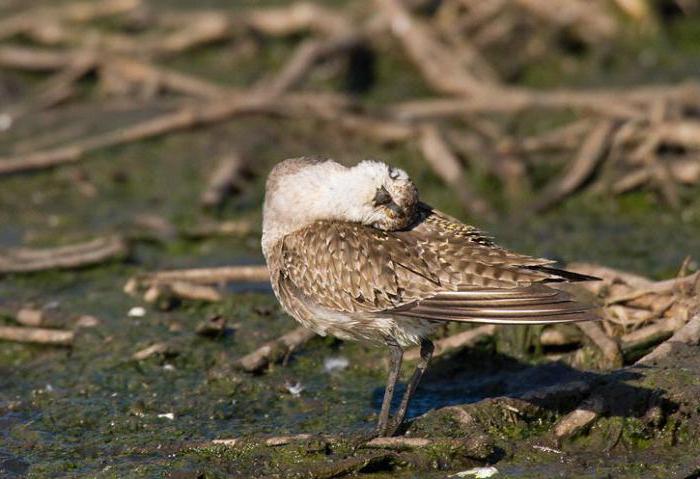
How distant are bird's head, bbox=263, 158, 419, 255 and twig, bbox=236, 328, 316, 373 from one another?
3.11ft

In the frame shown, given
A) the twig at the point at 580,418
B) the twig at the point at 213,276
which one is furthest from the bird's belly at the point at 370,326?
the twig at the point at 213,276

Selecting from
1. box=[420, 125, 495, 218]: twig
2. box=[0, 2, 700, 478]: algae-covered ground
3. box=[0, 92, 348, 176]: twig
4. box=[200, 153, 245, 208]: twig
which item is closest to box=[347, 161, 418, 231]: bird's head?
box=[0, 2, 700, 478]: algae-covered ground

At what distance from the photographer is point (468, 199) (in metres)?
11.5

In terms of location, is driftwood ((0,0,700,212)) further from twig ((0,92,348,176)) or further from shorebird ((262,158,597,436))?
shorebird ((262,158,597,436))

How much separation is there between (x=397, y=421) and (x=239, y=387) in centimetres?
138

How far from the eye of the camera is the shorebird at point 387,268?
682cm

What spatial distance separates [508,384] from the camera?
803cm

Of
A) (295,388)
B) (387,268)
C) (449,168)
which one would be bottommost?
(295,388)

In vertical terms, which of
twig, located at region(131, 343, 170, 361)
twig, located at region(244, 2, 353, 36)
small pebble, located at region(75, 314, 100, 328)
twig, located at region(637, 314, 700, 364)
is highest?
twig, located at region(244, 2, 353, 36)

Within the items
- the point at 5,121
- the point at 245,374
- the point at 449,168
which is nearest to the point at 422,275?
the point at 245,374

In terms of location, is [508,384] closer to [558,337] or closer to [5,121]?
[558,337]

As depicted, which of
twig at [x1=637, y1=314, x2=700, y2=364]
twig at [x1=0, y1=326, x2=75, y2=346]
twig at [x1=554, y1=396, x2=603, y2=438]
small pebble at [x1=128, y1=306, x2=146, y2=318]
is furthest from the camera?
small pebble at [x1=128, y1=306, x2=146, y2=318]

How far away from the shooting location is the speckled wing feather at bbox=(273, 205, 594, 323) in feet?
22.0

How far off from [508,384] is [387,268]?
1513 millimetres
